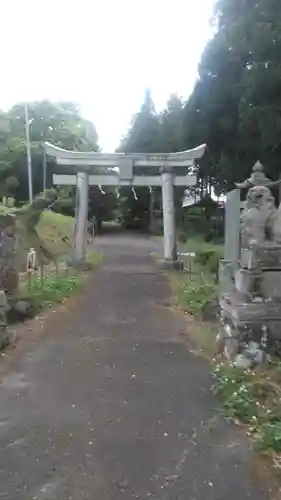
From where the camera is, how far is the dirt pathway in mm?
3488

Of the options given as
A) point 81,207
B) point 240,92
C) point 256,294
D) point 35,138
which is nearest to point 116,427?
point 256,294

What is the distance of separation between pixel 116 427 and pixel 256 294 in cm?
273

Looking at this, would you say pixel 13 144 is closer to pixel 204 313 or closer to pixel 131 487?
pixel 204 313

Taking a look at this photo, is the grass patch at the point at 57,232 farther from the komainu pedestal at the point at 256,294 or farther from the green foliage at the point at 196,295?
the komainu pedestal at the point at 256,294

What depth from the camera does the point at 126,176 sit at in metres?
19.7

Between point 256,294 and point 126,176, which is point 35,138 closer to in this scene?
point 126,176

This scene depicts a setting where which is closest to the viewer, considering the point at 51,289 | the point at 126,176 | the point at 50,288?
the point at 51,289

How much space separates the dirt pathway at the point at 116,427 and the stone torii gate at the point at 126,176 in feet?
38.3

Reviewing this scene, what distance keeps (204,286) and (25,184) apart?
24987 millimetres

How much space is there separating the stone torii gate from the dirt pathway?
11678 mm

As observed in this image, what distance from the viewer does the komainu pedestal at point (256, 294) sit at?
6309 millimetres

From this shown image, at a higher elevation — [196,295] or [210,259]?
[210,259]

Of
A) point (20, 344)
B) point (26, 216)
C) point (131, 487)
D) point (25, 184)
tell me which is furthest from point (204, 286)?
point (25, 184)

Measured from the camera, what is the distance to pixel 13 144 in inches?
1407
